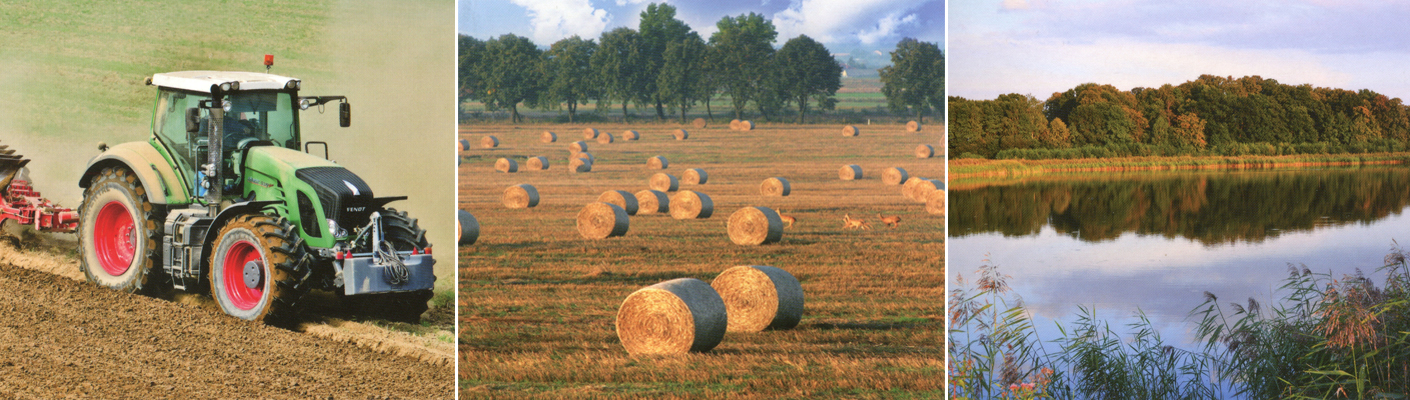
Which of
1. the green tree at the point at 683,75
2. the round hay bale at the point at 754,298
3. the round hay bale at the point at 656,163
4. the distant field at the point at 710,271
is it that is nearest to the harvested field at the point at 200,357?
the distant field at the point at 710,271

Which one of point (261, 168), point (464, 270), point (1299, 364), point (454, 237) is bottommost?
point (1299, 364)

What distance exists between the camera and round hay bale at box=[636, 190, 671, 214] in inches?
514

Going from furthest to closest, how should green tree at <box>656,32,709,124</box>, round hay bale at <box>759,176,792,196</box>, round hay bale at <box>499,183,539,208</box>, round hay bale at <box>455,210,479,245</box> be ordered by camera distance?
round hay bale at <box>759,176,792,196</box> → round hay bale at <box>499,183,539,208</box> → green tree at <box>656,32,709,124</box> → round hay bale at <box>455,210,479,245</box>

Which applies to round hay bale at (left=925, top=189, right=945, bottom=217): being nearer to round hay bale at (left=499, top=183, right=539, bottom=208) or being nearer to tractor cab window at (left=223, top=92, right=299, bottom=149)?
round hay bale at (left=499, top=183, right=539, bottom=208)

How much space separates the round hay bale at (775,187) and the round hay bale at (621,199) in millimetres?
2937

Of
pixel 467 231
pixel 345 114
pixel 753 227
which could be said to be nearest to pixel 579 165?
pixel 753 227

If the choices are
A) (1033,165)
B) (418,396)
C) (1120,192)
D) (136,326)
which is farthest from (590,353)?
(1120,192)

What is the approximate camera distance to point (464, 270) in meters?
8.52

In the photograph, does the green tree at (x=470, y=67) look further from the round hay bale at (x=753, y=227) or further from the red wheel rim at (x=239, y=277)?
the round hay bale at (x=753, y=227)

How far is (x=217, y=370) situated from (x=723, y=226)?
7283mm

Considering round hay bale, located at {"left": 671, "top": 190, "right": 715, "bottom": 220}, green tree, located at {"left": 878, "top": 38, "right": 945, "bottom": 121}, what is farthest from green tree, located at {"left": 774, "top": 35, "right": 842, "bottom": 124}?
round hay bale, located at {"left": 671, "top": 190, "right": 715, "bottom": 220}

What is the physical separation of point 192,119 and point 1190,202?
1274cm

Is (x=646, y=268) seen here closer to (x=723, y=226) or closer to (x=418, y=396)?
(x=723, y=226)

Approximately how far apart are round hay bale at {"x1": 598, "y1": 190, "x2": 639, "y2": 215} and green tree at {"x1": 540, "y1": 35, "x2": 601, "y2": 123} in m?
1.28
